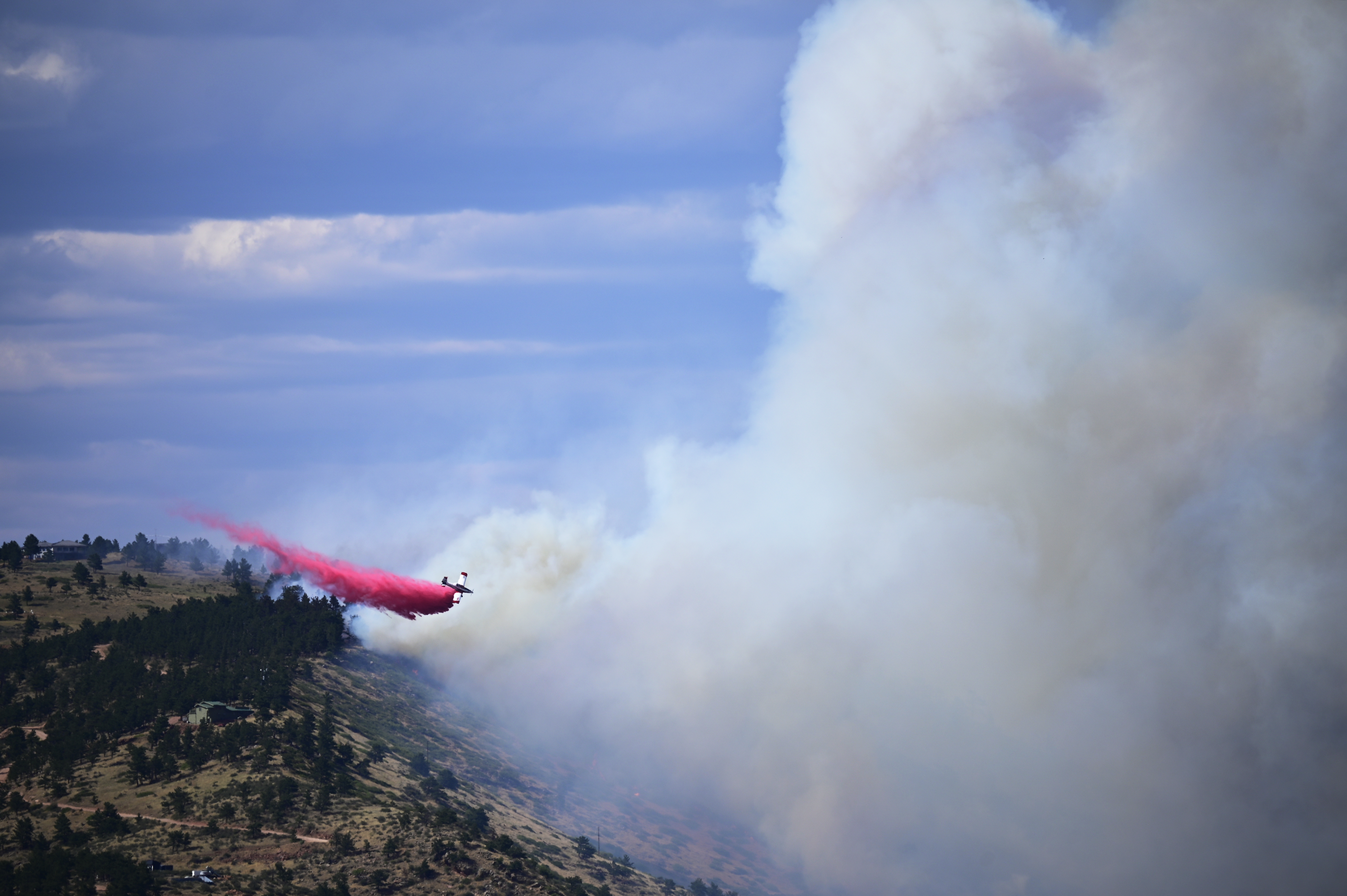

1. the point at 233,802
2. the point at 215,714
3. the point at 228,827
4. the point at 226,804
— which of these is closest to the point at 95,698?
the point at 215,714

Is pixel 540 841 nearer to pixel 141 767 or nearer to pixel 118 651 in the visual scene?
pixel 141 767

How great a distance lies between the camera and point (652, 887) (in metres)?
189

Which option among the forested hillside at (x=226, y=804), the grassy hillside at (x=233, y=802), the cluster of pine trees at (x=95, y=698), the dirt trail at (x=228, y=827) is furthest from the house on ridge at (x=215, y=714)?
the dirt trail at (x=228, y=827)

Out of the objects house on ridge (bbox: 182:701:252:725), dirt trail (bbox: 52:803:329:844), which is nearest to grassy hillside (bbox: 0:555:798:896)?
dirt trail (bbox: 52:803:329:844)

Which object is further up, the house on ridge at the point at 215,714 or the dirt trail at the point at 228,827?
the house on ridge at the point at 215,714

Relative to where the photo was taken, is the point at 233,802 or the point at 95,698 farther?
the point at 95,698

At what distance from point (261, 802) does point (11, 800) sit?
33.8 m

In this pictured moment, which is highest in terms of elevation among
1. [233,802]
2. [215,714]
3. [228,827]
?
[215,714]

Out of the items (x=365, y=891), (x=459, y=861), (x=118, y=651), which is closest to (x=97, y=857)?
(x=365, y=891)

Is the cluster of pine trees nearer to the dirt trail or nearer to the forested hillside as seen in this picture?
the forested hillside

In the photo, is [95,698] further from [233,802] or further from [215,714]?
[233,802]

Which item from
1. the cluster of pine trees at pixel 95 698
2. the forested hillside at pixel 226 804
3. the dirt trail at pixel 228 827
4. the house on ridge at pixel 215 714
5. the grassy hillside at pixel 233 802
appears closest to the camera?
the forested hillside at pixel 226 804

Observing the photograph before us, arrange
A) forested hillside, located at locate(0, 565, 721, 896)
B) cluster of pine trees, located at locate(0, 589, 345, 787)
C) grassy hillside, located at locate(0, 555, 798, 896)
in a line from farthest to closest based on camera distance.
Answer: cluster of pine trees, located at locate(0, 589, 345, 787)
grassy hillside, located at locate(0, 555, 798, 896)
forested hillside, located at locate(0, 565, 721, 896)

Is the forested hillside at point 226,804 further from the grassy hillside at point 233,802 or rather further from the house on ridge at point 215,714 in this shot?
the house on ridge at point 215,714
